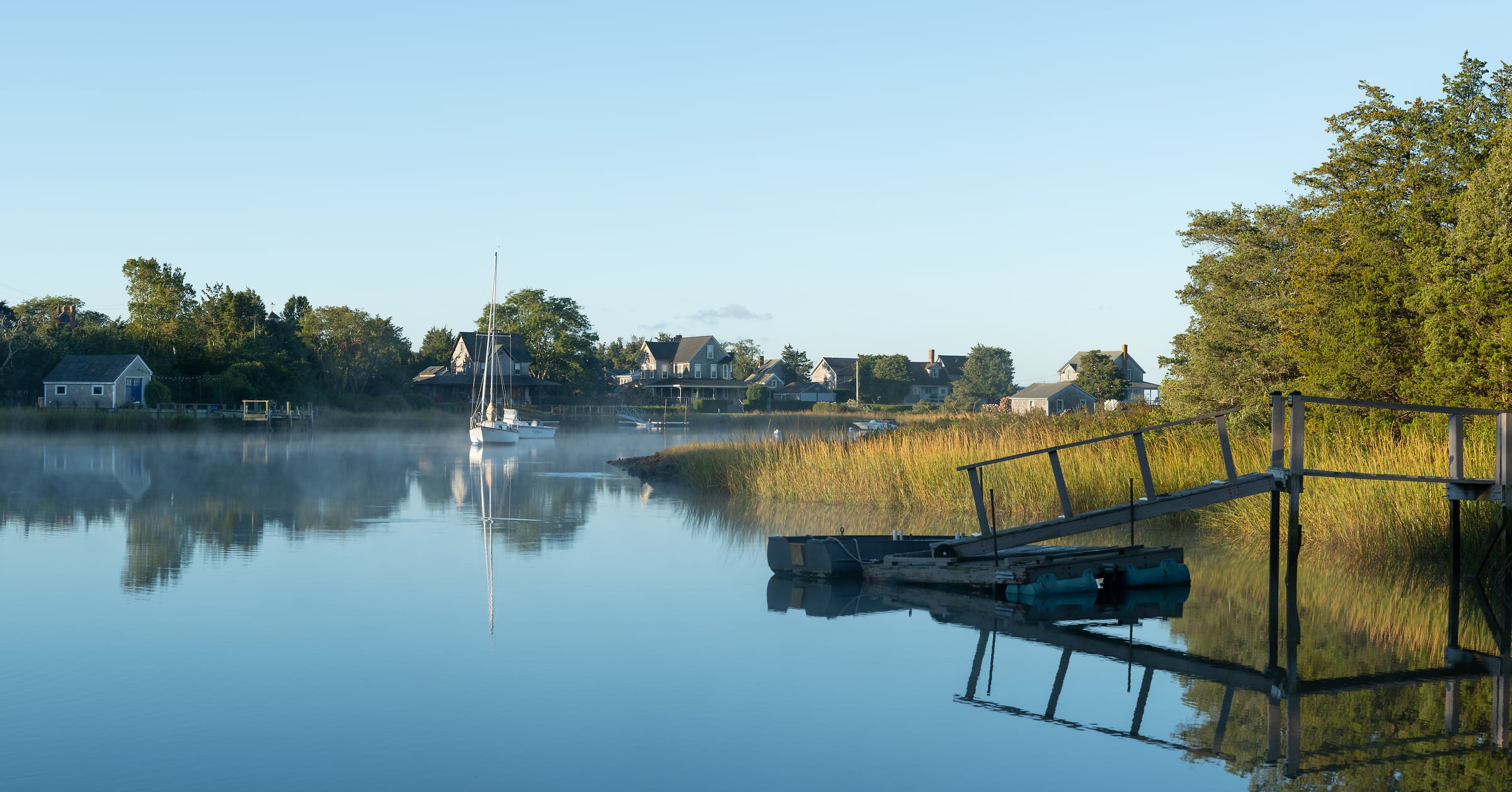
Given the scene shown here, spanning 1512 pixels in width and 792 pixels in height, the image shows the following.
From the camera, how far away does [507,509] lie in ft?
99.0

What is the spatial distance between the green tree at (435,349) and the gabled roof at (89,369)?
38.1 metres

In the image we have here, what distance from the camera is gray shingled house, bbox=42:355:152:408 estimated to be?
77.1 meters

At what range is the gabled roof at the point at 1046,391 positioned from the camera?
10781cm

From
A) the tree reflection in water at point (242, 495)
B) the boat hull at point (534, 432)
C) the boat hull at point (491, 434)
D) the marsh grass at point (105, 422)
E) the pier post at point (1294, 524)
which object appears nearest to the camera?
the pier post at point (1294, 524)

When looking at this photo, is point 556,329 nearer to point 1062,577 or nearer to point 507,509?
point 507,509

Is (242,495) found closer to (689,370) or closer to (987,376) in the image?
(987,376)

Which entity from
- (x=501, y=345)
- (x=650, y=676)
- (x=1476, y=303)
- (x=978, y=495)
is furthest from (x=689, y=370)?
(x=650, y=676)

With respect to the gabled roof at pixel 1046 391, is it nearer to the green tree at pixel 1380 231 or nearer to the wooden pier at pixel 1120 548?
the green tree at pixel 1380 231

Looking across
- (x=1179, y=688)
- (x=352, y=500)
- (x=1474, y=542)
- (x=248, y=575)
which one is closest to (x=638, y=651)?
(x=1179, y=688)

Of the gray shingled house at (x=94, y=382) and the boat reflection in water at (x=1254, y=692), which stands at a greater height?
the gray shingled house at (x=94, y=382)

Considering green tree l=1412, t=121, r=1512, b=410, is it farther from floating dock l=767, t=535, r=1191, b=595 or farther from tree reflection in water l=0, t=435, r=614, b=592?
tree reflection in water l=0, t=435, r=614, b=592

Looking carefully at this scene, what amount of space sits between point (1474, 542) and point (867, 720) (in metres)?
11.8

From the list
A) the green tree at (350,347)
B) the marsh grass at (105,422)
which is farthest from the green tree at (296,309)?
the marsh grass at (105,422)

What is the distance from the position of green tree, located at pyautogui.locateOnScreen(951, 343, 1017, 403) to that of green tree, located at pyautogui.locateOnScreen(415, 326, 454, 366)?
50.3m
